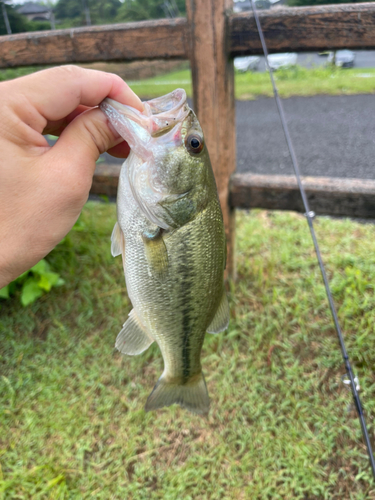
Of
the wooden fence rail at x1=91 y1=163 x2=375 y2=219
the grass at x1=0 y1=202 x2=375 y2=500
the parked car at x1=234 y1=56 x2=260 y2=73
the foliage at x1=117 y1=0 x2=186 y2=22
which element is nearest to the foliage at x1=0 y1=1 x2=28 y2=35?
the grass at x1=0 y1=202 x2=375 y2=500

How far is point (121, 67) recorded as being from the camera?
11438mm

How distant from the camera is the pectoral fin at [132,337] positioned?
1.29 meters

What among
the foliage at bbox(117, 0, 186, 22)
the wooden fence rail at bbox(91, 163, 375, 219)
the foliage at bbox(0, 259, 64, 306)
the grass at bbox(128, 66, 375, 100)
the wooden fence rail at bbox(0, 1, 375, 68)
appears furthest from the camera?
the foliage at bbox(117, 0, 186, 22)

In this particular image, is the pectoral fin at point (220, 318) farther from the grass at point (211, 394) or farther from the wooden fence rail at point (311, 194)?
the wooden fence rail at point (311, 194)

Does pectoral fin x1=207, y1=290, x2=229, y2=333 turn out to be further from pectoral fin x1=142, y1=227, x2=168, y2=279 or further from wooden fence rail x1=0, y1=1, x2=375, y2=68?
wooden fence rail x1=0, y1=1, x2=375, y2=68

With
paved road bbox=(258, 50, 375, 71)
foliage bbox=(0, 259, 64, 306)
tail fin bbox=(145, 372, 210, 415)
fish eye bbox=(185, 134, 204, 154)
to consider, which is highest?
fish eye bbox=(185, 134, 204, 154)

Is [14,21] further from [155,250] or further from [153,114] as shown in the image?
[155,250]

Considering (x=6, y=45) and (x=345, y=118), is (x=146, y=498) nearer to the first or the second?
(x=6, y=45)

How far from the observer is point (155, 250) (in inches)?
43.9

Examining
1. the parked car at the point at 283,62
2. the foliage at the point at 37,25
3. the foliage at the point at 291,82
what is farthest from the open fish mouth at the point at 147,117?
the parked car at the point at 283,62

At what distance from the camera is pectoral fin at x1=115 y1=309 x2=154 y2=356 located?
1.29 m

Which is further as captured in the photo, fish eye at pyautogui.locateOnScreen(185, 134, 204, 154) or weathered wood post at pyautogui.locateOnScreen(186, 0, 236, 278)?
weathered wood post at pyautogui.locateOnScreen(186, 0, 236, 278)

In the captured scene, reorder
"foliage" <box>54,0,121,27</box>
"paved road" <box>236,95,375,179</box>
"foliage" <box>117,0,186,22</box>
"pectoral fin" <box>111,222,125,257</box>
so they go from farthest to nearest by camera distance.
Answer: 1. "foliage" <box>117,0,186,22</box>
2. "foliage" <box>54,0,121,27</box>
3. "paved road" <box>236,95,375,179</box>
4. "pectoral fin" <box>111,222,125,257</box>

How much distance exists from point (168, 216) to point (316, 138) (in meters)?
5.94
